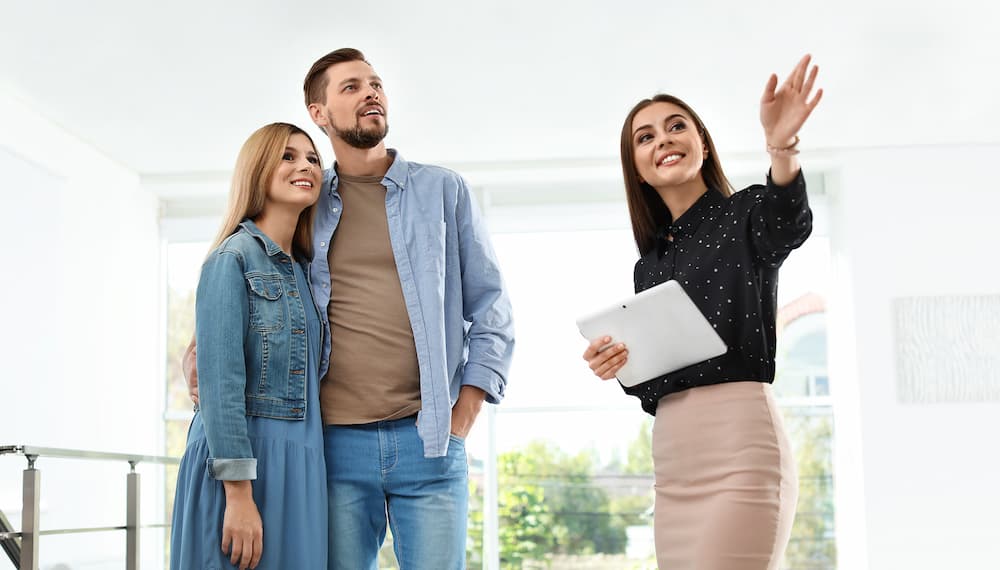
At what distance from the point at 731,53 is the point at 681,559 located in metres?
3.12

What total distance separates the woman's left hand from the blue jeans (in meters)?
0.86

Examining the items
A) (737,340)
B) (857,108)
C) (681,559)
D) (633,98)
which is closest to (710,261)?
(737,340)

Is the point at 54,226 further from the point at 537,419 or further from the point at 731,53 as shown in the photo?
the point at 731,53

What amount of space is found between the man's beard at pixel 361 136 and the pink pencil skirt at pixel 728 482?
0.83 meters

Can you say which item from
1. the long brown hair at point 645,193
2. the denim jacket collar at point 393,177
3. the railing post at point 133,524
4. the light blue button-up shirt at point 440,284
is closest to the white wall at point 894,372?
the railing post at point 133,524

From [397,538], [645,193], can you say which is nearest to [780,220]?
[645,193]

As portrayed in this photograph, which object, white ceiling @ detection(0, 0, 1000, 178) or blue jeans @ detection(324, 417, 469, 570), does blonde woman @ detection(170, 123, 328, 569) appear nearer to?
blue jeans @ detection(324, 417, 469, 570)

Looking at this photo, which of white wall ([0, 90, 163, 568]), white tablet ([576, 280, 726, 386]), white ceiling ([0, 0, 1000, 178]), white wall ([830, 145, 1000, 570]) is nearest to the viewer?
white tablet ([576, 280, 726, 386])

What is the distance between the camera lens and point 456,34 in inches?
169

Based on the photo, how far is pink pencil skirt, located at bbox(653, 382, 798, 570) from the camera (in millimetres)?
1787

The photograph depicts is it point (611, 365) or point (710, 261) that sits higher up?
point (710, 261)

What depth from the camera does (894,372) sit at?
581 centimetres

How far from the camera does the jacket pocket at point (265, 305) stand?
6.48ft

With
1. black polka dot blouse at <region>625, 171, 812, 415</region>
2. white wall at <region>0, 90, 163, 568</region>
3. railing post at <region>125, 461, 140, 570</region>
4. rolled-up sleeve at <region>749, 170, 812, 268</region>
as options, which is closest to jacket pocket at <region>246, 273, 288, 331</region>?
black polka dot blouse at <region>625, 171, 812, 415</region>
